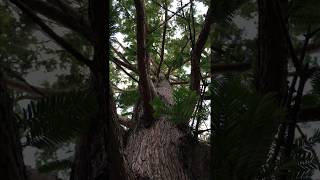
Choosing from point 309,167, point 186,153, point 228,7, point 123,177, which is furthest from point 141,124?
point 309,167

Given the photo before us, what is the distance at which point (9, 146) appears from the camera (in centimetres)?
51

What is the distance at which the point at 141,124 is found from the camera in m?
2.50

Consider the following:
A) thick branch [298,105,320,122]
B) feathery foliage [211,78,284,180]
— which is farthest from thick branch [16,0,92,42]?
thick branch [298,105,320,122]

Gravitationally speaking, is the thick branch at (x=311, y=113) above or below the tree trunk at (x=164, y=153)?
above

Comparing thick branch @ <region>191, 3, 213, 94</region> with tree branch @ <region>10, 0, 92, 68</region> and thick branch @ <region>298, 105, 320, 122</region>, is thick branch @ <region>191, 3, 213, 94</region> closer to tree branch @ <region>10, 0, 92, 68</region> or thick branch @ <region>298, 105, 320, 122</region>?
thick branch @ <region>298, 105, 320, 122</region>

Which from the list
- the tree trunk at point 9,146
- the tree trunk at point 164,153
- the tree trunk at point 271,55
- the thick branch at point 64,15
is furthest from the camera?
the tree trunk at point 164,153

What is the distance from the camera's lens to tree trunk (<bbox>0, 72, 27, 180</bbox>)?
1.63 ft

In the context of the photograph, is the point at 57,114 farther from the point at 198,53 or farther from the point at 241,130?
the point at 198,53

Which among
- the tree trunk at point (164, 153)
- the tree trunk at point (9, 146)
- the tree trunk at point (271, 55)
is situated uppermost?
the tree trunk at point (271, 55)

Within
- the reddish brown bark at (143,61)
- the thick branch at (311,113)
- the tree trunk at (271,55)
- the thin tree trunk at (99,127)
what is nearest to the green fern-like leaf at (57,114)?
the thin tree trunk at (99,127)

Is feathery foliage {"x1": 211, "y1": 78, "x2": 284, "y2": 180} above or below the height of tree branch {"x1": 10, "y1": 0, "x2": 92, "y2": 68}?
below

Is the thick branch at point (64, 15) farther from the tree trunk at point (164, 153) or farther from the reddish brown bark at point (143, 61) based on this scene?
the reddish brown bark at point (143, 61)

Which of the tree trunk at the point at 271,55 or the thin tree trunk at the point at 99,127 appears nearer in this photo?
the thin tree trunk at the point at 99,127

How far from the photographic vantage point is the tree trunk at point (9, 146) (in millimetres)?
497
